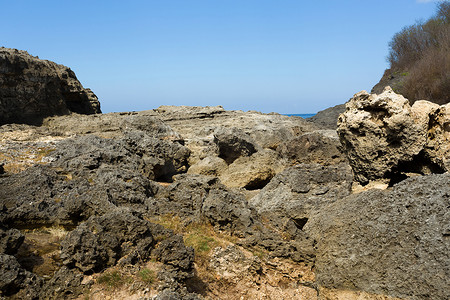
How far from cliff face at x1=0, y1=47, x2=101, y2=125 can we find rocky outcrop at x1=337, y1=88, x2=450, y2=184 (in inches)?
728

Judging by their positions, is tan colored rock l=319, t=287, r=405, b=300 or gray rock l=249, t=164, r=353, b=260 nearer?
tan colored rock l=319, t=287, r=405, b=300

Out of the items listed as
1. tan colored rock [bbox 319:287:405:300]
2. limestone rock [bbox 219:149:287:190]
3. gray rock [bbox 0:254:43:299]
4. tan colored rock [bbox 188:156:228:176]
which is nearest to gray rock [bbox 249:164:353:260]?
tan colored rock [bbox 319:287:405:300]

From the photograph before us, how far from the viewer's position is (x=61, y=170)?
11.7 meters

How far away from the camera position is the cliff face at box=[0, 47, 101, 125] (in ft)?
69.0

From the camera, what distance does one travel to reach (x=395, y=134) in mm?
8539

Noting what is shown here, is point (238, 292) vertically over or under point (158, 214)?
under

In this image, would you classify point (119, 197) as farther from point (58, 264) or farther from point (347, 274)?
point (347, 274)

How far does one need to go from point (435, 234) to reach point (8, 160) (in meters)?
11.8

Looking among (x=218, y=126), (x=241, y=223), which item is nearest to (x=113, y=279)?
(x=241, y=223)

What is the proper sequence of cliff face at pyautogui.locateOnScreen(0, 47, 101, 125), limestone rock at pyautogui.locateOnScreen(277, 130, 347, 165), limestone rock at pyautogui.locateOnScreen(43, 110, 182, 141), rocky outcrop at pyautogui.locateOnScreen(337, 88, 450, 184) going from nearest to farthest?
rocky outcrop at pyautogui.locateOnScreen(337, 88, 450, 184) → limestone rock at pyautogui.locateOnScreen(277, 130, 347, 165) → limestone rock at pyautogui.locateOnScreen(43, 110, 182, 141) → cliff face at pyautogui.locateOnScreen(0, 47, 101, 125)

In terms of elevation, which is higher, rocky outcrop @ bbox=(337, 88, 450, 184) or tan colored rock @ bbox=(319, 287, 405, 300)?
rocky outcrop @ bbox=(337, 88, 450, 184)

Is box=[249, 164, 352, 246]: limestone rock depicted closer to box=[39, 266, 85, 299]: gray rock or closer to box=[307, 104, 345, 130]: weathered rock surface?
box=[39, 266, 85, 299]: gray rock

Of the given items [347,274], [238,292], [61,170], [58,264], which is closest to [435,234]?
[347,274]

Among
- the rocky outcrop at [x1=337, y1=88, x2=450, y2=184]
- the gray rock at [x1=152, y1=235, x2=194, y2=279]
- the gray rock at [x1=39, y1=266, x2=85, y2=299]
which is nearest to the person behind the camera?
the gray rock at [x1=39, y1=266, x2=85, y2=299]
